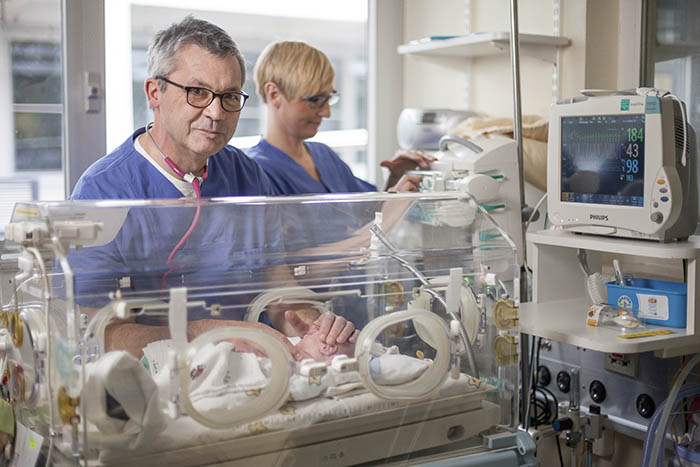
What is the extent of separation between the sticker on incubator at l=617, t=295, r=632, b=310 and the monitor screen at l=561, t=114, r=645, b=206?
225 mm

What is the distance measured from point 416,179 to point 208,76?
86cm

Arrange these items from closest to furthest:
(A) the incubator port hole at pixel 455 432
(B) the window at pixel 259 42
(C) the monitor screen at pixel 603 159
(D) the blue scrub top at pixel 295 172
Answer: (A) the incubator port hole at pixel 455 432, (C) the monitor screen at pixel 603 159, (D) the blue scrub top at pixel 295 172, (B) the window at pixel 259 42

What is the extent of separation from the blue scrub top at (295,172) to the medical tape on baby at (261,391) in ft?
3.88

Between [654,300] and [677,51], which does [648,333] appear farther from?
[677,51]

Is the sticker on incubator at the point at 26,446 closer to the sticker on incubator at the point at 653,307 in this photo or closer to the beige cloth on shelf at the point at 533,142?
the sticker on incubator at the point at 653,307

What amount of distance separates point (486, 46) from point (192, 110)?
1.37 metres

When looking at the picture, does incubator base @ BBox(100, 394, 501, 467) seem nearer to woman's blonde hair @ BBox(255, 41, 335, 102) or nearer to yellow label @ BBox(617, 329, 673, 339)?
yellow label @ BBox(617, 329, 673, 339)

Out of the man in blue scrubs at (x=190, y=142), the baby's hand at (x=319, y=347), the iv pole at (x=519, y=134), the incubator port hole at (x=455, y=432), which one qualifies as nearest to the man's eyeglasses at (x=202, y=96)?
the man in blue scrubs at (x=190, y=142)

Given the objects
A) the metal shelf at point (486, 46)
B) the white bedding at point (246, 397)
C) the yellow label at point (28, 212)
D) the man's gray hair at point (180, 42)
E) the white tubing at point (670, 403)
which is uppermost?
the metal shelf at point (486, 46)

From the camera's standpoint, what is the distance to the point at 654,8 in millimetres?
2473

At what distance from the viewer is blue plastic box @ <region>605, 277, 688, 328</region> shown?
180 centimetres

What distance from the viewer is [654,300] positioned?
1830 mm

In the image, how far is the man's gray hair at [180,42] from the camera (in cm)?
189

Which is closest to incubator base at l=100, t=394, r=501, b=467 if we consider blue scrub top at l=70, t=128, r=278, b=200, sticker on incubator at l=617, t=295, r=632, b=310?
sticker on incubator at l=617, t=295, r=632, b=310
